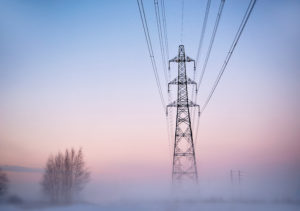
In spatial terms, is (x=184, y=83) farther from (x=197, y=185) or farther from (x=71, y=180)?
(x=71, y=180)

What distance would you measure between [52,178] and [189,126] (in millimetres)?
43730

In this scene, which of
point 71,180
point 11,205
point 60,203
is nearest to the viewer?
Answer: point 11,205

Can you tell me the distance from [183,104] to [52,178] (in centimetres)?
4416

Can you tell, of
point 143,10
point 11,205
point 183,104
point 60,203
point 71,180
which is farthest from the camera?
point 71,180

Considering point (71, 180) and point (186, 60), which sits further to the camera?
point (71, 180)

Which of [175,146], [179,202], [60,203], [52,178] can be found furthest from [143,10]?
[52,178]

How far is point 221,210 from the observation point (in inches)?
1144

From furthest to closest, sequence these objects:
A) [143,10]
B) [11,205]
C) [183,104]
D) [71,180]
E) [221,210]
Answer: [71,180], [11,205], [221,210], [183,104], [143,10]

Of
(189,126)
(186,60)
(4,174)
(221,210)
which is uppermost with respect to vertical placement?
(186,60)

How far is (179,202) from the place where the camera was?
2909cm

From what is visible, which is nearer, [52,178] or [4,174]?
[4,174]

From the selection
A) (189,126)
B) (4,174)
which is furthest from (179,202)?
(4,174)

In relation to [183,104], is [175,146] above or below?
below

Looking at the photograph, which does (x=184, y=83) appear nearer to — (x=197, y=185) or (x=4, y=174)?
(x=197, y=185)
